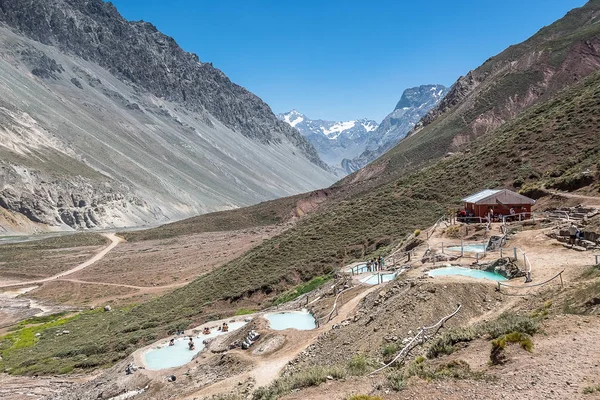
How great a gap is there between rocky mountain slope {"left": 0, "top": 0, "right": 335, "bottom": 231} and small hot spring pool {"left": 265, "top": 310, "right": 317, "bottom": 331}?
268 feet

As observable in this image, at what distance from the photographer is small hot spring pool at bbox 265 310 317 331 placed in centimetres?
1928

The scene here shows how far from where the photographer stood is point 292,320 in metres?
20.5

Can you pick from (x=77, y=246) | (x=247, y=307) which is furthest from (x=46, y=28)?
(x=247, y=307)

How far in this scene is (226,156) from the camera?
191 m

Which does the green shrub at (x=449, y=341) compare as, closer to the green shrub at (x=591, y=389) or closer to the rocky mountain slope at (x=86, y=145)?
the green shrub at (x=591, y=389)

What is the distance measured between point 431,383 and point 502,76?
97.0 metres

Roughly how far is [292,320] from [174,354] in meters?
5.36

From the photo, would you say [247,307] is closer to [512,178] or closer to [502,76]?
[512,178]

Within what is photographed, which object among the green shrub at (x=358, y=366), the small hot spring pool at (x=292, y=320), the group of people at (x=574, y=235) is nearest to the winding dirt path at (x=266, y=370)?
the small hot spring pool at (x=292, y=320)

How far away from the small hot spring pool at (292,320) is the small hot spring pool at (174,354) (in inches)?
95.4

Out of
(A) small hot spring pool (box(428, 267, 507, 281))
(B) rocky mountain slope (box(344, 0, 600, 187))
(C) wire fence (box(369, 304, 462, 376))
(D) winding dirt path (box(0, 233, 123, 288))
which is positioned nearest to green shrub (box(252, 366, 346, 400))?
(C) wire fence (box(369, 304, 462, 376))

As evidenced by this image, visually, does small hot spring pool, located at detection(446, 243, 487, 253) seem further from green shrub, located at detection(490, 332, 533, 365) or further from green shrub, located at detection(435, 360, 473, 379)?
green shrub, located at detection(435, 360, 473, 379)

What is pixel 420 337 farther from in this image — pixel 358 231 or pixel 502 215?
pixel 358 231

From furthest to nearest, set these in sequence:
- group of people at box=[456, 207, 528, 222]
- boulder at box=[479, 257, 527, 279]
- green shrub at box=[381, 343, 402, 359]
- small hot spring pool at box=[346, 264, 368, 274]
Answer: group of people at box=[456, 207, 528, 222], small hot spring pool at box=[346, 264, 368, 274], boulder at box=[479, 257, 527, 279], green shrub at box=[381, 343, 402, 359]
